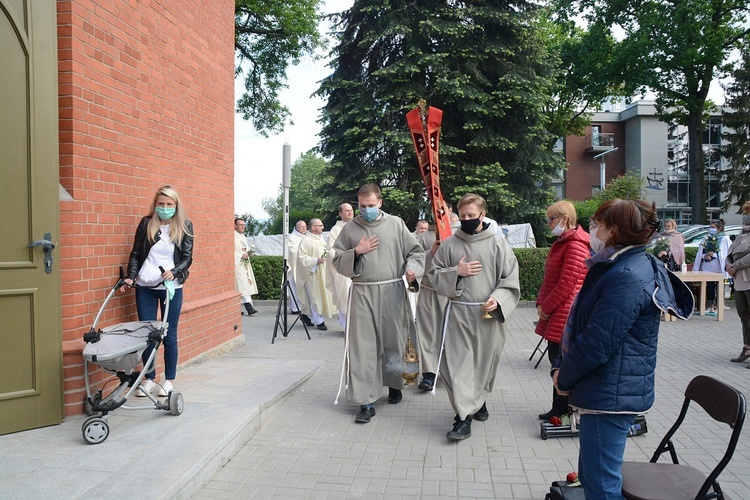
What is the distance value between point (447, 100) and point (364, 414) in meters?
13.8

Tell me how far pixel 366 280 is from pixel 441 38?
1444 cm

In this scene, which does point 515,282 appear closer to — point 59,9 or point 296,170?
point 59,9

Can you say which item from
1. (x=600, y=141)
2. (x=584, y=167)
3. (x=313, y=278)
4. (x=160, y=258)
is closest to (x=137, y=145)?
(x=160, y=258)

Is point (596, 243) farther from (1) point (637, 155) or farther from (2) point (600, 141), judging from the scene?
(2) point (600, 141)

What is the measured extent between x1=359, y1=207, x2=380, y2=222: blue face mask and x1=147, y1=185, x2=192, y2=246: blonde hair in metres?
1.68

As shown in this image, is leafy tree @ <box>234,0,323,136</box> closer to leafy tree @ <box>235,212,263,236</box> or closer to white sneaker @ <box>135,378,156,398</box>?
leafy tree @ <box>235,212,263,236</box>

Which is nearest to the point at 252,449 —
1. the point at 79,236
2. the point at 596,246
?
the point at 79,236

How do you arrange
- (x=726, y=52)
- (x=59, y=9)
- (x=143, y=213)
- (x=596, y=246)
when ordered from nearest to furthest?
(x=596, y=246)
(x=59, y=9)
(x=143, y=213)
(x=726, y=52)

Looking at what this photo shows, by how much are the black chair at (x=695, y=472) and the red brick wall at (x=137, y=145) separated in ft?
13.6

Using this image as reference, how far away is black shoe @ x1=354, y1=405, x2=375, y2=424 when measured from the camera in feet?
19.1

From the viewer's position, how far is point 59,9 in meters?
4.98

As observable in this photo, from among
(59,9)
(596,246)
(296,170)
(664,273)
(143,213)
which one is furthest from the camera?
(296,170)

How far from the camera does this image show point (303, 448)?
5.13m

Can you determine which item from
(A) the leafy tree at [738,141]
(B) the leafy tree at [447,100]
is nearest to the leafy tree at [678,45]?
(A) the leafy tree at [738,141]
